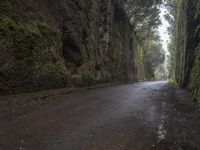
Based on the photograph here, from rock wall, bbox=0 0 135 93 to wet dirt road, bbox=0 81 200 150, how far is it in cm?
264

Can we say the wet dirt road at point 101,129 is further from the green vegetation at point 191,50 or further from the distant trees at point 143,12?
the distant trees at point 143,12

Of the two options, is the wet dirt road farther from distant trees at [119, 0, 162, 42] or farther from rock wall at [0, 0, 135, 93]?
distant trees at [119, 0, 162, 42]

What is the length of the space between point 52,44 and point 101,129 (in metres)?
7.58

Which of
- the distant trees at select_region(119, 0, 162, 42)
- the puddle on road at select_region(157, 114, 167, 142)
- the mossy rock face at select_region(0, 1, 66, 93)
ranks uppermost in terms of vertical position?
the distant trees at select_region(119, 0, 162, 42)

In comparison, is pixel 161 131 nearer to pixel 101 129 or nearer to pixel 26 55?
pixel 101 129

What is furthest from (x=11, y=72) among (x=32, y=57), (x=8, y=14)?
(x=8, y=14)

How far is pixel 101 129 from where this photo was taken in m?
5.45

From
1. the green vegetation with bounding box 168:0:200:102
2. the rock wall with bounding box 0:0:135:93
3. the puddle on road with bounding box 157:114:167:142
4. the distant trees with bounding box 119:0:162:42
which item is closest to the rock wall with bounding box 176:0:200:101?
the green vegetation with bounding box 168:0:200:102

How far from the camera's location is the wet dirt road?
4500mm

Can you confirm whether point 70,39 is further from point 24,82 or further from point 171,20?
point 171,20

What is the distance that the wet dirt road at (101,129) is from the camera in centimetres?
450

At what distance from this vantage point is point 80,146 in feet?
14.5

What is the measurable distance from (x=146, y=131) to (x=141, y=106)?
2.99 m

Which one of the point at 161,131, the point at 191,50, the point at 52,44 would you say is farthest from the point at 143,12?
the point at 161,131
